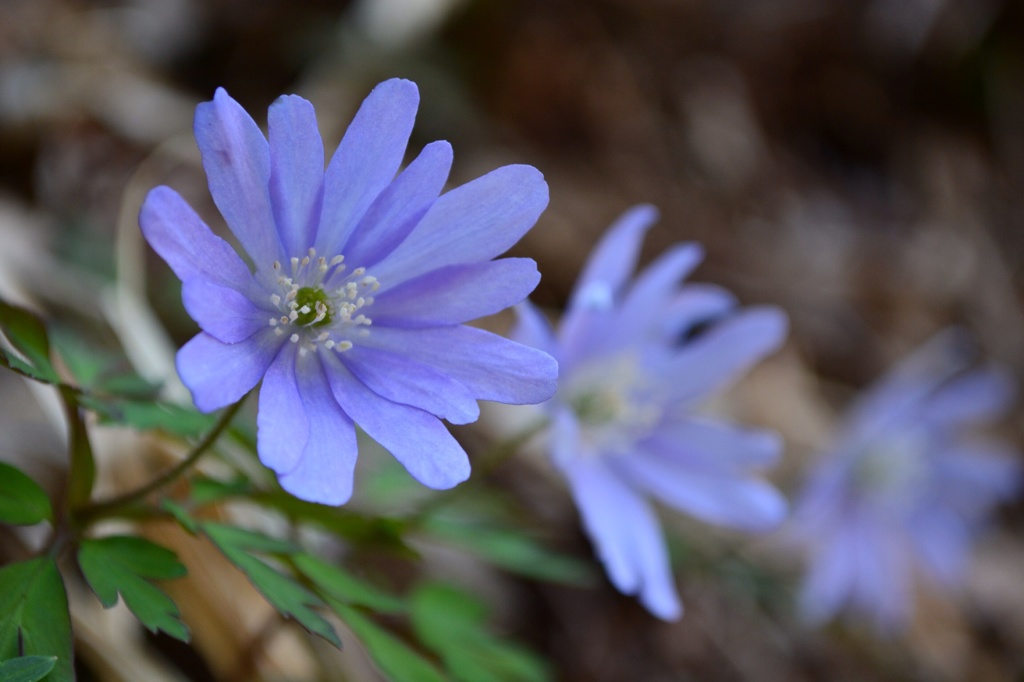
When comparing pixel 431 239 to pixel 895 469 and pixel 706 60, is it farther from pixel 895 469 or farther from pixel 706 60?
pixel 706 60

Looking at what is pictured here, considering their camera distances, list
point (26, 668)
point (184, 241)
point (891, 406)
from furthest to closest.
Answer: point (891, 406)
point (184, 241)
point (26, 668)

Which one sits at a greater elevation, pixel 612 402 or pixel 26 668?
pixel 26 668

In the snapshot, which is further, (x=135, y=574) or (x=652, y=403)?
(x=652, y=403)

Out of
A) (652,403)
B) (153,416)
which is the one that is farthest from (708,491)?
(153,416)

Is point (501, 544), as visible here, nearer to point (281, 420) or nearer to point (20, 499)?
point (281, 420)

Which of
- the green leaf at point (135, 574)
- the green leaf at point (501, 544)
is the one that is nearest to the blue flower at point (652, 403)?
the green leaf at point (501, 544)

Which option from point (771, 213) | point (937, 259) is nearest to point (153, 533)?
point (771, 213)

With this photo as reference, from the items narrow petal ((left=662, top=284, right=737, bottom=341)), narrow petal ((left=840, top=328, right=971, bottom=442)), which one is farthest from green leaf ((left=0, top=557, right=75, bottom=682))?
narrow petal ((left=840, top=328, right=971, bottom=442))
